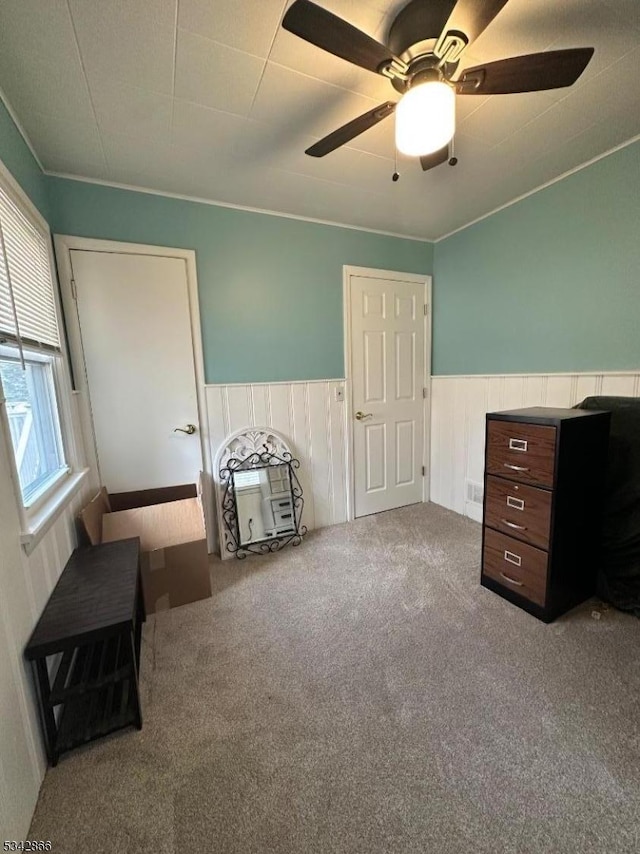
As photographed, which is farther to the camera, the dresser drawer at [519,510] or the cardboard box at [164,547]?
the cardboard box at [164,547]

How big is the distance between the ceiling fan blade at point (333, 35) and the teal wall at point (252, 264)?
1.56 meters

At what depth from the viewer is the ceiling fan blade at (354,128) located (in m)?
1.23

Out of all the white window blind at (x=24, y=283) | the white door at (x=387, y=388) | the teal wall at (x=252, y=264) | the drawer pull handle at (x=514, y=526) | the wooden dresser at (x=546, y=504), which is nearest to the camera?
the white window blind at (x=24, y=283)

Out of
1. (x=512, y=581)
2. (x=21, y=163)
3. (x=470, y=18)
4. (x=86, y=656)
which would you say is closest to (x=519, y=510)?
(x=512, y=581)

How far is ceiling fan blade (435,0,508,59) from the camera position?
0.91m

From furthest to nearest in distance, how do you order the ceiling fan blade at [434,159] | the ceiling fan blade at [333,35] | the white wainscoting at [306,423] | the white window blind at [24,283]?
the white wainscoting at [306,423]
the ceiling fan blade at [434,159]
the white window blind at [24,283]
the ceiling fan blade at [333,35]

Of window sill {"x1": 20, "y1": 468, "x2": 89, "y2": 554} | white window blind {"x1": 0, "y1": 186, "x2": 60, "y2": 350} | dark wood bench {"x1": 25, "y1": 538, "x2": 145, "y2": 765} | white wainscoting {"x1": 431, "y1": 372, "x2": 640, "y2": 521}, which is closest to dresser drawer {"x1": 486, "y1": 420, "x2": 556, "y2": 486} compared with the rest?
white wainscoting {"x1": 431, "y1": 372, "x2": 640, "y2": 521}

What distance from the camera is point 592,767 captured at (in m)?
1.09

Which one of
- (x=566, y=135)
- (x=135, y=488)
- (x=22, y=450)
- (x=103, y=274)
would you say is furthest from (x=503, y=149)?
(x=135, y=488)

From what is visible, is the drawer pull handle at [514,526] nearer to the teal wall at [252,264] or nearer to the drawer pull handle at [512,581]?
the drawer pull handle at [512,581]

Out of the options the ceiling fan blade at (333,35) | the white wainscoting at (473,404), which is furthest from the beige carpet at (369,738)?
the ceiling fan blade at (333,35)

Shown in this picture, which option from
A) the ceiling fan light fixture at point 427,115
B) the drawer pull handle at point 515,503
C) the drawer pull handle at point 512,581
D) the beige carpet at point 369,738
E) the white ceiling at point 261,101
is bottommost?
the beige carpet at point 369,738

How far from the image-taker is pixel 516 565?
1.84 metres

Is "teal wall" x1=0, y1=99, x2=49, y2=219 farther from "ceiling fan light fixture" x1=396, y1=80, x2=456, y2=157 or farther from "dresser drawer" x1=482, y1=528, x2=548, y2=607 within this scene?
"dresser drawer" x1=482, y1=528, x2=548, y2=607
